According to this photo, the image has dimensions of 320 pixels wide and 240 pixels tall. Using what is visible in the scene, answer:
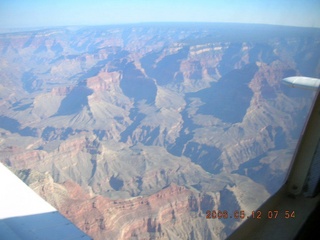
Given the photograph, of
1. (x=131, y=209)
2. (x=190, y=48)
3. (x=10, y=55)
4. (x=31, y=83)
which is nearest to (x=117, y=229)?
(x=131, y=209)

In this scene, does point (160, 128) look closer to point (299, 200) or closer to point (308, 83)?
point (308, 83)

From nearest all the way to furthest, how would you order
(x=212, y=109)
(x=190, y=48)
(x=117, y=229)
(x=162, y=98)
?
1. (x=117, y=229)
2. (x=212, y=109)
3. (x=162, y=98)
4. (x=190, y=48)

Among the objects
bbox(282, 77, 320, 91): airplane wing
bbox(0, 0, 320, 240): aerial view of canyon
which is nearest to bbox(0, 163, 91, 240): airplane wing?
bbox(0, 0, 320, 240): aerial view of canyon

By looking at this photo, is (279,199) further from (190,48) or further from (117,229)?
(190,48)

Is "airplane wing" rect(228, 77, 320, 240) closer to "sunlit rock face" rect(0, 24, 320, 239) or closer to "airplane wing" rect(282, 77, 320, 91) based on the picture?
"sunlit rock face" rect(0, 24, 320, 239)

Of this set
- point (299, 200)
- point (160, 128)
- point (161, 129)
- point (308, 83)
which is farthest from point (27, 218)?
point (160, 128)
